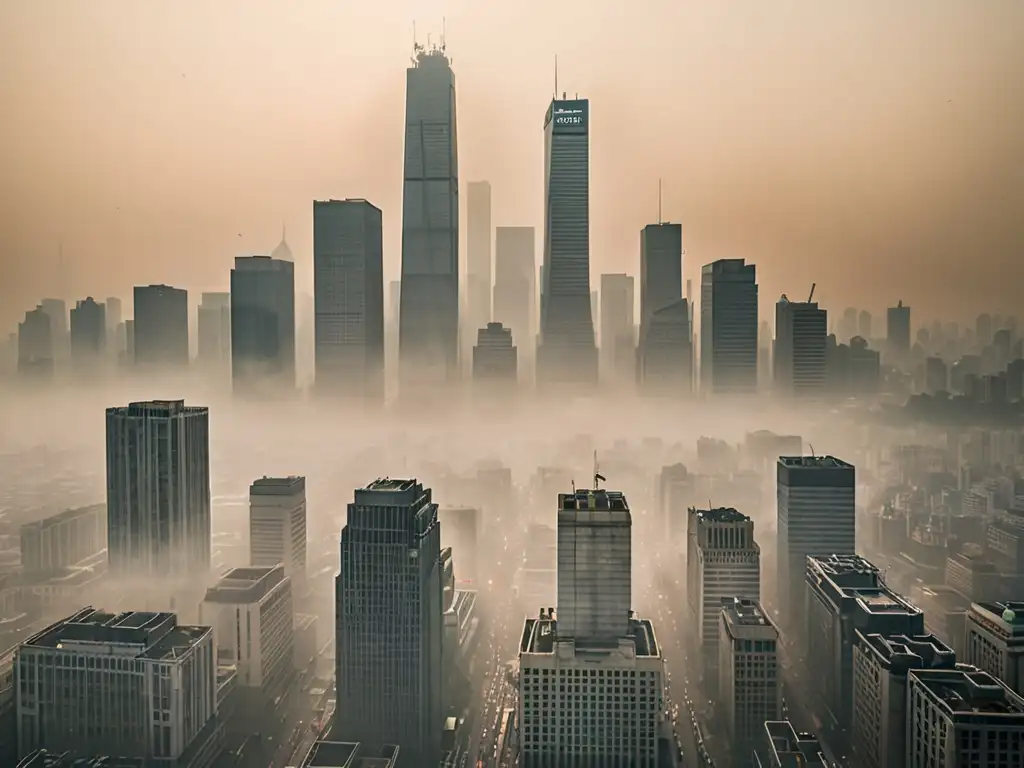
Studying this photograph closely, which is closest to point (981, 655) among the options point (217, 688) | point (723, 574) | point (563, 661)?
point (723, 574)

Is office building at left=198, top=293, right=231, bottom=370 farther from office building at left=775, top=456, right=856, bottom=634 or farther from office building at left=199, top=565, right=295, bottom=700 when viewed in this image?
office building at left=775, top=456, right=856, bottom=634

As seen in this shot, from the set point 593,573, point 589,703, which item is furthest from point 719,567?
point 589,703

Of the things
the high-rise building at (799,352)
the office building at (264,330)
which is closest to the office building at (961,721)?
the high-rise building at (799,352)

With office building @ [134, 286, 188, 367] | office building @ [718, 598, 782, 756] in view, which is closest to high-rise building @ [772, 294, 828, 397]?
office building @ [718, 598, 782, 756]

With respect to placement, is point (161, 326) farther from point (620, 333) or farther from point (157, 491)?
point (620, 333)

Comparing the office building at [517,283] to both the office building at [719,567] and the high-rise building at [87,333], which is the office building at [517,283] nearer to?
the office building at [719,567]
